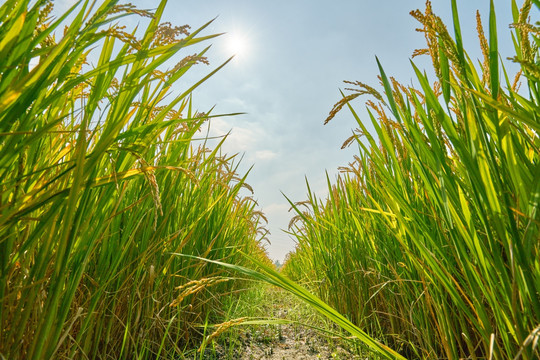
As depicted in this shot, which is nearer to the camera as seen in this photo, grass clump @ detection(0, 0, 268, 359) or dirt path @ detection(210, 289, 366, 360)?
grass clump @ detection(0, 0, 268, 359)

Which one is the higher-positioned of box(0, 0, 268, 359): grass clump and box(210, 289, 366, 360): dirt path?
box(0, 0, 268, 359): grass clump

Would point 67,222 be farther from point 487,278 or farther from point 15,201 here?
point 487,278

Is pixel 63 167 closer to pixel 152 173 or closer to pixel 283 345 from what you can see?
pixel 152 173

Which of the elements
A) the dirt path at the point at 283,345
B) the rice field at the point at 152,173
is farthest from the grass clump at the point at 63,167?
the dirt path at the point at 283,345

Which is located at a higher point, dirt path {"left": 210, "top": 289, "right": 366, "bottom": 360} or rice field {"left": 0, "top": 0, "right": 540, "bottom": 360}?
rice field {"left": 0, "top": 0, "right": 540, "bottom": 360}

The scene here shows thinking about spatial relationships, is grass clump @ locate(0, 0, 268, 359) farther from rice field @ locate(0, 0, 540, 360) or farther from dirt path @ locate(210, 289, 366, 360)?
dirt path @ locate(210, 289, 366, 360)

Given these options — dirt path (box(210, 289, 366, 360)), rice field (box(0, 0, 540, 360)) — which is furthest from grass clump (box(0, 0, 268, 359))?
dirt path (box(210, 289, 366, 360))

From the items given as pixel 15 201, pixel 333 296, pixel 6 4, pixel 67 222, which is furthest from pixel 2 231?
pixel 333 296

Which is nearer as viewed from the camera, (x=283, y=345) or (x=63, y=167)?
(x=63, y=167)

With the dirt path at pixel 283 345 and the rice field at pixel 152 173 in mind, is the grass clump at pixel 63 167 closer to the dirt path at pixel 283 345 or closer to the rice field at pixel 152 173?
the rice field at pixel 152 173

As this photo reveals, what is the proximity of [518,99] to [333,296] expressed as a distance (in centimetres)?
192

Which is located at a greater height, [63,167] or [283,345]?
[63,167]

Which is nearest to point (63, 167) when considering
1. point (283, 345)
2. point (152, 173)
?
point (152, 173)

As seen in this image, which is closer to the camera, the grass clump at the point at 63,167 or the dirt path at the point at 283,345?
the grass clump at the point at 63,167
